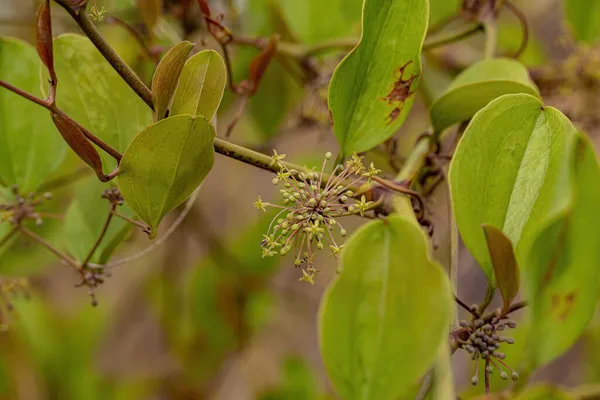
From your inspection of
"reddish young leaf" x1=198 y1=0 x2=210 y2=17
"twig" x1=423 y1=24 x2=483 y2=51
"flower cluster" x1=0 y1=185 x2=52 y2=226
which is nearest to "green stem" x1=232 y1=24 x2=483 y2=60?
"twig" x1=423 y1=24 x2=483 y2=51

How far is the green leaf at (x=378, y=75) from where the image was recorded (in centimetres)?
35

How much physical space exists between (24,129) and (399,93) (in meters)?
0.27

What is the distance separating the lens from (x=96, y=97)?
0.40 meters

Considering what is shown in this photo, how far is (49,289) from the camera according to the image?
3.80ft

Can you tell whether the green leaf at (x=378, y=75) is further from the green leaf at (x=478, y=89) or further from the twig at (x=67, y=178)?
the twig at (x=67, y=178)

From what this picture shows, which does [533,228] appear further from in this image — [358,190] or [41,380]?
[41,380]

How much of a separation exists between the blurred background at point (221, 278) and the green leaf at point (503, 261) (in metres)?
0.23

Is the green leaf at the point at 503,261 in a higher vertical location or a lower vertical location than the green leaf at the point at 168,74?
lower

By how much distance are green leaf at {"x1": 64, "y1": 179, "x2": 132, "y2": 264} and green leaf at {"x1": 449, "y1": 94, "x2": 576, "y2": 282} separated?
23cm

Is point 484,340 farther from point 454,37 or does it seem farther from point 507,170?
point 454,37

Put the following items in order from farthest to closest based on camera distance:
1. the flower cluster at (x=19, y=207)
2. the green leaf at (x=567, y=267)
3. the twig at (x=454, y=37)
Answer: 1. the twig at (x=454, y=37)
2. the flower cluster at (x=19, y=207)
3. the green leaf at (x=567, y=267)

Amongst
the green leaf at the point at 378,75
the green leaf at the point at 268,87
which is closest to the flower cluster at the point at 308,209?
the green leaf at the point at 378,75

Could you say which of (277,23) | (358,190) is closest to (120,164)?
(358,190)

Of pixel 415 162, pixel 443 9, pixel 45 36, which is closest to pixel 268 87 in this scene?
pixel 443 9
